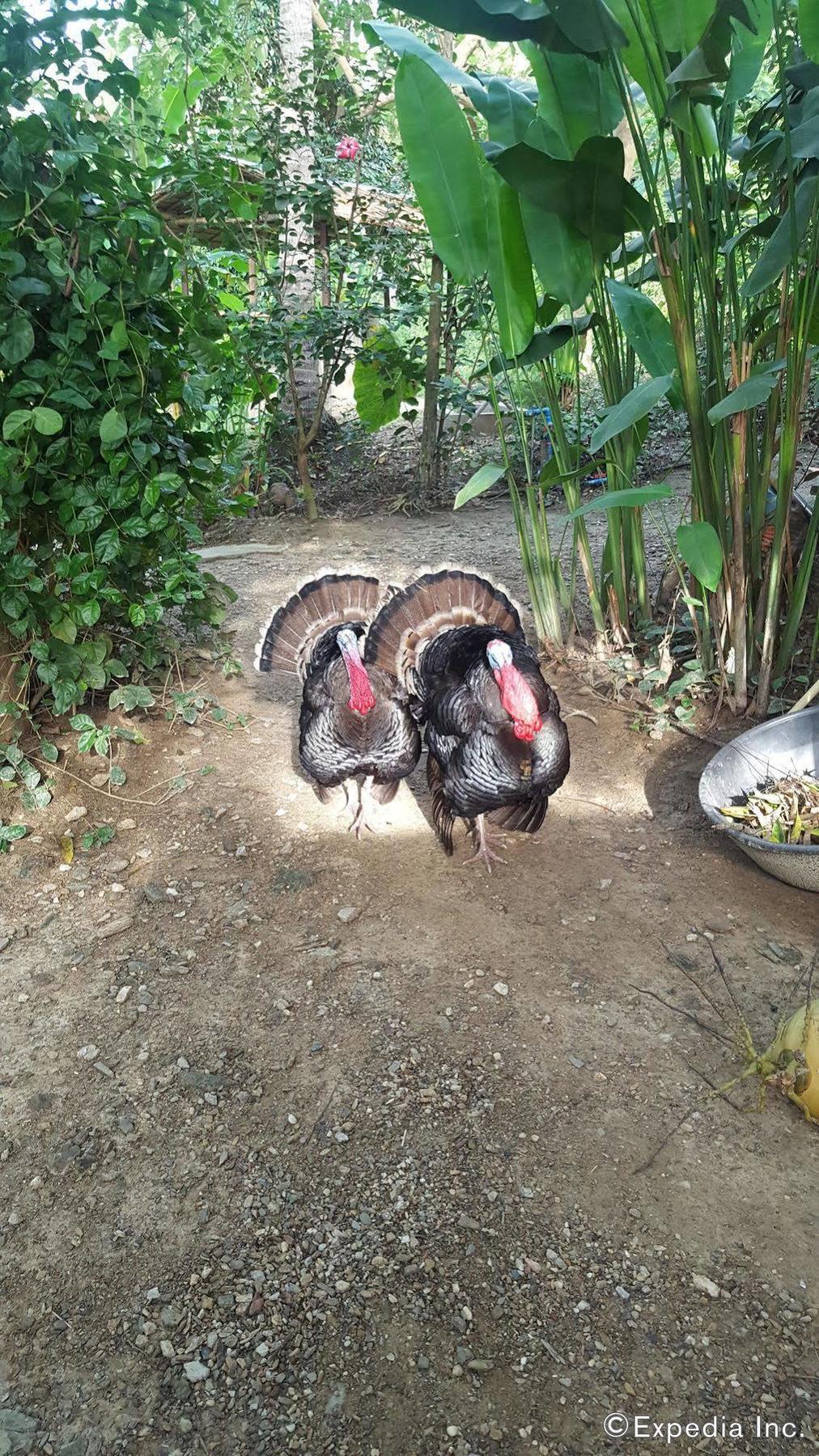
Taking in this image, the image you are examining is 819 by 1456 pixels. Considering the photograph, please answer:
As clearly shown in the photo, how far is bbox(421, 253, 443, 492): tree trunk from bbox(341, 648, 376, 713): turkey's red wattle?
4621mm

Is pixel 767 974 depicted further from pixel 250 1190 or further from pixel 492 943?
pixel 250 1190

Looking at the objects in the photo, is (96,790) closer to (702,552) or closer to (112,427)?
(112,427)

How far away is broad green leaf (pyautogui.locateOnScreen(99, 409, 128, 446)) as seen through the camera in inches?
127

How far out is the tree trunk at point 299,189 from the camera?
271 inches

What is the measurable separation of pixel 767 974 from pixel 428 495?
5950 mm

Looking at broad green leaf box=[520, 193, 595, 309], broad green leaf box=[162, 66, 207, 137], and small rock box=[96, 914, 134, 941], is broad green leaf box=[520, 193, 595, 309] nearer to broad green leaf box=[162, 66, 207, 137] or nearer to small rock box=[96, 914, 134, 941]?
broad green leaf box=[162, 66, 207, 137]

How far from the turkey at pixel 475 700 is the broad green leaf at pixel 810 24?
6.47 feet

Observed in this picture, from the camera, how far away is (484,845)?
350cm

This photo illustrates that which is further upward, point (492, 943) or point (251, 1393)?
point (492, 943)

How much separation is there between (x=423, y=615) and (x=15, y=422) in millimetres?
1649

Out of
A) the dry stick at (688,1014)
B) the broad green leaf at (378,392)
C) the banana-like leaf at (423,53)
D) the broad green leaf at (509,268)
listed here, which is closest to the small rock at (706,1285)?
the dry stick at (688,1014)

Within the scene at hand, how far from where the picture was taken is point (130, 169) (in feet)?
10.3

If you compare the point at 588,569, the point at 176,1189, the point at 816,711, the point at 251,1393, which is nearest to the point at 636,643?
the point at 588,569

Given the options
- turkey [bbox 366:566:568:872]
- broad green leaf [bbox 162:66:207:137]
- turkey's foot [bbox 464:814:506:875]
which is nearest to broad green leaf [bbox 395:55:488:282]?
turkey [bbox 366:566:568:872]
